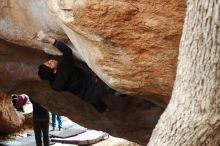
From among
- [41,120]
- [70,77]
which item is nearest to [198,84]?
[70,77]

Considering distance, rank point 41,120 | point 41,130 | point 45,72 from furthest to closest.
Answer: point 41,130
point 41,120
point 45,72

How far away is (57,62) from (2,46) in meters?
0.90

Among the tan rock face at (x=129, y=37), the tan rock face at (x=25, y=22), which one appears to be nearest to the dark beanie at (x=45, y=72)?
the tan rock face at (x=25, y=22)

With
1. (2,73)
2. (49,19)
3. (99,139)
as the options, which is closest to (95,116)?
(2,73)

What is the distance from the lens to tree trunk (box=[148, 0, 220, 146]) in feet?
6.34

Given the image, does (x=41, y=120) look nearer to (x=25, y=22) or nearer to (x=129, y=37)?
(x=25, y=22)

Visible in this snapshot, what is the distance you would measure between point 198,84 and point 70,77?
1.90 m

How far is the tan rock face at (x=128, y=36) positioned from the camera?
2.44m

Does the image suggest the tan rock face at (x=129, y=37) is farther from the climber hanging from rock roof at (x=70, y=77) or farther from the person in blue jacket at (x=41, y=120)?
the person in blue jacket at (x=41, y=120)

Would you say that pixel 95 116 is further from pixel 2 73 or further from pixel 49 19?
pixel 49 19

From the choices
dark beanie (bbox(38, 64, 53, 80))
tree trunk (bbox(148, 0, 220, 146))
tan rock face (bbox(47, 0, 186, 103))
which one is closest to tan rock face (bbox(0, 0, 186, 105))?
tan rock face (bbox(47, 0, 186, 103))

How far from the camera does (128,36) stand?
8.32 feet

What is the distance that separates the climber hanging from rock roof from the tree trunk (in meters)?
1.62

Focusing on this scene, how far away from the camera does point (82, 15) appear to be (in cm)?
251
